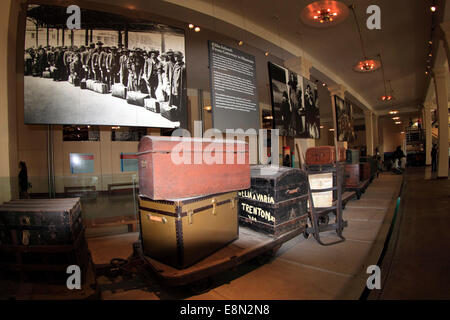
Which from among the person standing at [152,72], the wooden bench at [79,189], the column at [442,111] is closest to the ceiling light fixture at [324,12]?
the person standing at [152,72]

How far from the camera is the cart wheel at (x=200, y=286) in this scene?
79.8 inches

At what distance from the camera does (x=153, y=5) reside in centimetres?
463

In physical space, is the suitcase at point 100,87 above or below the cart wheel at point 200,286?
above

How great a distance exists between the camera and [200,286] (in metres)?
2.05

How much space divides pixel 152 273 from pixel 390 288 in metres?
2.20

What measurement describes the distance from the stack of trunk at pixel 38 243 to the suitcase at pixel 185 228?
656 millimetres

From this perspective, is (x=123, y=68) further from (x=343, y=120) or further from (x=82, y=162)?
(x=343, y=120)

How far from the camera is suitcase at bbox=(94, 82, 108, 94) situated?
327 centimetres

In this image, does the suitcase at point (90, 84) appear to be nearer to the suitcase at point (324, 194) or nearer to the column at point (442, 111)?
the suitcase at point (324, 194)

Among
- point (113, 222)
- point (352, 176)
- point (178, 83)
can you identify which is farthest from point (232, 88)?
point (352, 176)

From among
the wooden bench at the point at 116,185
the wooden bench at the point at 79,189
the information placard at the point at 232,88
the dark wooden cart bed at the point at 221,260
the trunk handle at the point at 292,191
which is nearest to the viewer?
the dark wooden cart bed at the point at 221,260

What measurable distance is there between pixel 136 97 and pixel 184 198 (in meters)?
2.18

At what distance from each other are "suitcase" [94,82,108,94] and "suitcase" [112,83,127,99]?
0.10 metres
